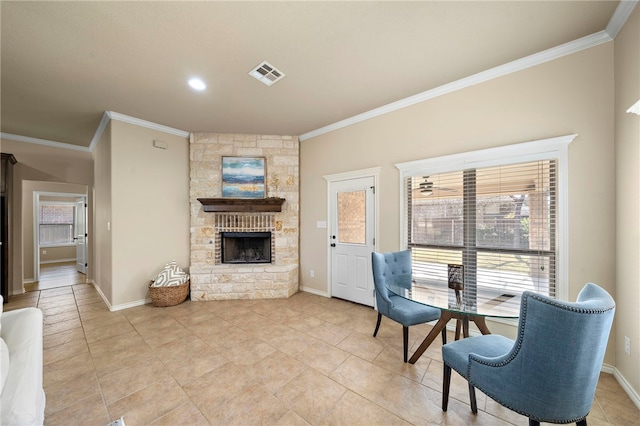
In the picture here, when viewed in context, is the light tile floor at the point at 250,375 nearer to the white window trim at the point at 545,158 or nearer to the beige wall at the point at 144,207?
the beige wall at the point at 144,207

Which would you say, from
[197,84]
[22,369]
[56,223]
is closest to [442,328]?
[22,369]

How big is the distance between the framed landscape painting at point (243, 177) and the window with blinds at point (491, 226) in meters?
2.61

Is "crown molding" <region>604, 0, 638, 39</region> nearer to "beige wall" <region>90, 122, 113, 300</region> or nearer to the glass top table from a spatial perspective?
the glass top table

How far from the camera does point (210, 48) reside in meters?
2.20

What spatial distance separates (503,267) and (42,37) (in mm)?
4695

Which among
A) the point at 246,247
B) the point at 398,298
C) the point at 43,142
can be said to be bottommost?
the point at 398,298

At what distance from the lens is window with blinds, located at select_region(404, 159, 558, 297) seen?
235 cm

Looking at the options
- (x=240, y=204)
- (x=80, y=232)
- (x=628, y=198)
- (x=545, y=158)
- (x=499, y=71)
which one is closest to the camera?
(x=628, y=198)

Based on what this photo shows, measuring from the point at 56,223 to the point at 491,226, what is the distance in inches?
444

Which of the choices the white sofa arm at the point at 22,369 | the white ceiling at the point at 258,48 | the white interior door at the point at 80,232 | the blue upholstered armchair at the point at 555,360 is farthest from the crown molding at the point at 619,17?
the white interior door at the point at 80,232

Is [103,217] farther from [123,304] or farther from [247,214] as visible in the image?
[247,214]

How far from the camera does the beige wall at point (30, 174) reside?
442cm

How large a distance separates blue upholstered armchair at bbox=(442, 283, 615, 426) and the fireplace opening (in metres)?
3.70

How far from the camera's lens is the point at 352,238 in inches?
153
